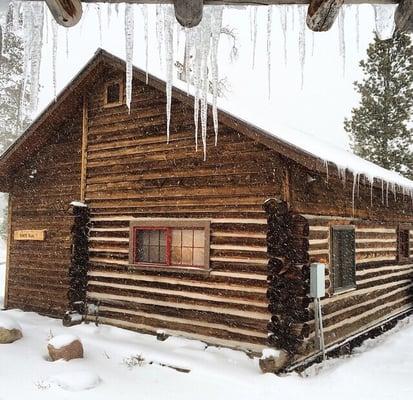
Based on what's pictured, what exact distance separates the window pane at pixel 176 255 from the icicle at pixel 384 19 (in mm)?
6943

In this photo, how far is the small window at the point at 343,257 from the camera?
8898 mm

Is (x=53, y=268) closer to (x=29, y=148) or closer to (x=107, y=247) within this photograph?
(x=107, y=247)

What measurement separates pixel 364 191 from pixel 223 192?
407cm

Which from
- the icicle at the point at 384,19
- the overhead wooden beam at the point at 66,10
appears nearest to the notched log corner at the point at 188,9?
the overhead wooden beam at the point at 66,10

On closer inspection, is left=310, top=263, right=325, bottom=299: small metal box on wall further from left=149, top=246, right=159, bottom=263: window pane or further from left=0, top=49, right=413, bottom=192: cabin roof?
left=149, top=246, right=159, bottom=263: window pane

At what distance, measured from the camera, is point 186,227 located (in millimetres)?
8797

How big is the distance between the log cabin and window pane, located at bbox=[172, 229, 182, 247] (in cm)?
4

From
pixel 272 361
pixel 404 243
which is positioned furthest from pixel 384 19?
pixel 404 243

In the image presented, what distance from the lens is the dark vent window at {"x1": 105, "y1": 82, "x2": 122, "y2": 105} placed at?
33.8 feet

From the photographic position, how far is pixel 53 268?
458 inches

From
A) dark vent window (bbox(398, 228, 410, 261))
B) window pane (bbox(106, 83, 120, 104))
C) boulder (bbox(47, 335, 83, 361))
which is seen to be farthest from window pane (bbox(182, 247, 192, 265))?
dark vent window (bbox(398, 228, 410, 261))

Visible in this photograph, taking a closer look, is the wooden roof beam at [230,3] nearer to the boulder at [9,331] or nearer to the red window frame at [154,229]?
the red window frame at [154,229]

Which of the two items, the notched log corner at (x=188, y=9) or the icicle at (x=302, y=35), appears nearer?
the notched log corner at (x=188, y=9)

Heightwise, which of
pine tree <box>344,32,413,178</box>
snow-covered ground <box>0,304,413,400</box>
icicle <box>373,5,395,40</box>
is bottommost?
snow-covered ground <box>0,304,413,400</box>
